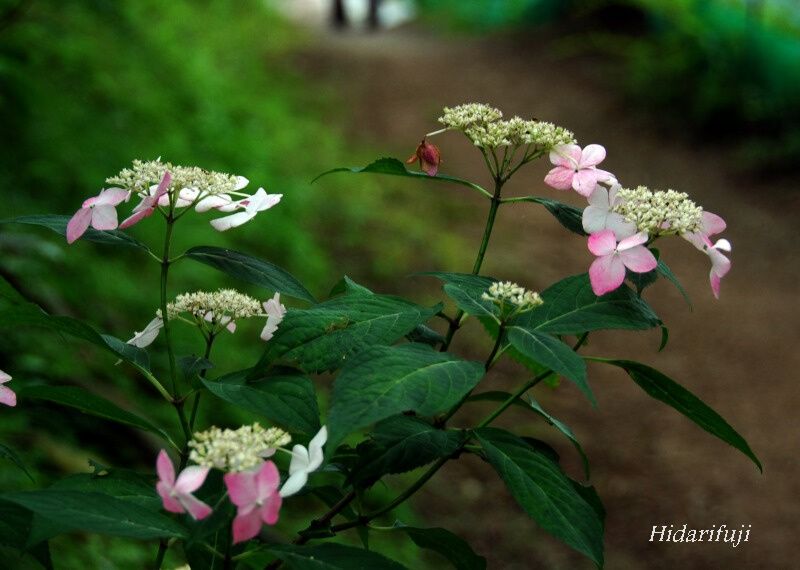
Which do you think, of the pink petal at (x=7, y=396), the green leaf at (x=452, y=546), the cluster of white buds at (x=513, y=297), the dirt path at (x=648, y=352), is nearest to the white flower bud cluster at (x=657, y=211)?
the cluster of white buds at (x=513, y=297)

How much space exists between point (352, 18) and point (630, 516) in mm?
10235

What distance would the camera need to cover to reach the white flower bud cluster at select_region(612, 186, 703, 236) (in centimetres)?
84

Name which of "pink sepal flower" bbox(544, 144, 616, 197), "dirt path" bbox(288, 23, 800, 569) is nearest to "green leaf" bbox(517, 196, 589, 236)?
"pink sepal flower" bbox(544, 144, 616, 197)

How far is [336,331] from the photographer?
2.69ft

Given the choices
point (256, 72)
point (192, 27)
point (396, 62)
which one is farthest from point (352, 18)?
point (192, 27)

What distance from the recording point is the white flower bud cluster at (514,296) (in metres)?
0.81

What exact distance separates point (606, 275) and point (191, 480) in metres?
0.39

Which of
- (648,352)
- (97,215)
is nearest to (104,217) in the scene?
(97,215)

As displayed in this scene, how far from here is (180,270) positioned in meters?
3.53

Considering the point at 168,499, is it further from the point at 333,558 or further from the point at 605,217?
the point at 605,217

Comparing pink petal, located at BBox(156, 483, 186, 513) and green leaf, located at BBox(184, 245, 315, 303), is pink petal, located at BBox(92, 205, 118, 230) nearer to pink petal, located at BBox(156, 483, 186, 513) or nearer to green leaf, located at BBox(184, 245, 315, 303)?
green leaf, located at BBox(184, 245, 315, 303)

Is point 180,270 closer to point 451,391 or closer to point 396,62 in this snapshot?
point 451,391

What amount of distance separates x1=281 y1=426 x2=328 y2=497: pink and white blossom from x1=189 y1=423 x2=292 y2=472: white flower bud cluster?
2 cm

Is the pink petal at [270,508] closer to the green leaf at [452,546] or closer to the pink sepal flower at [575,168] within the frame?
the green leaf at [452,546]
